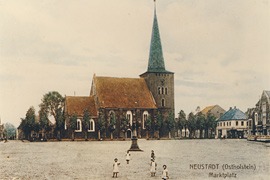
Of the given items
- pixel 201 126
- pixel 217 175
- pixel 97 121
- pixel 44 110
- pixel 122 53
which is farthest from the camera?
pixel 201 126

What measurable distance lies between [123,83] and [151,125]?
23.0 ft

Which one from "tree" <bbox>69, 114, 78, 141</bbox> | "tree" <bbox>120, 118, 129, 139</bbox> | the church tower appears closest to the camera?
"tree" <bbox>69, 114, 78, 141</bbox>

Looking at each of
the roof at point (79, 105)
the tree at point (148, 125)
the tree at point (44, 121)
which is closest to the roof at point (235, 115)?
the tree at point (148, 125)

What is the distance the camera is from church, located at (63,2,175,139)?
5047cm

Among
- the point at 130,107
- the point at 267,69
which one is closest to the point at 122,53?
the point at 267,69

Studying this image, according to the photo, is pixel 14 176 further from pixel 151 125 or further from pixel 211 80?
pixel 151 125

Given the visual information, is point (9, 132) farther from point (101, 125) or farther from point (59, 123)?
point (59, 123)

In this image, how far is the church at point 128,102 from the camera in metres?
50.5

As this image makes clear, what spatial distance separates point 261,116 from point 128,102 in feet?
57.0

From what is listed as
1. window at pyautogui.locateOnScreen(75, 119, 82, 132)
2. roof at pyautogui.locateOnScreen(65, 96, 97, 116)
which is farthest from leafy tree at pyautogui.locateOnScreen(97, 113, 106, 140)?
window at pyautogui.locateOnScreen(75, 119, 82, 132)

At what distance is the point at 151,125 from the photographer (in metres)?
52.8

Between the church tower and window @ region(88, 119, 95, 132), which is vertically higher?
the church tower

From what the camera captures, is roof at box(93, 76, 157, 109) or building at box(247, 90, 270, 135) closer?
building at box(247, 90, 270, 135)

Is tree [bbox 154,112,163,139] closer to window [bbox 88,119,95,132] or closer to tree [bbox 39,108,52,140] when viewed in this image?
window [bbox 88,119,95,132]
